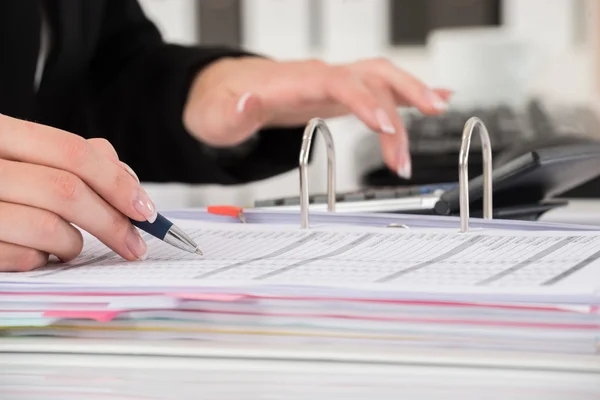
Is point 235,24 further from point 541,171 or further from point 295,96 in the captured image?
point 541,171

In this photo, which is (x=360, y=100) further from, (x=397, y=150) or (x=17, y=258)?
(x=17, y=258)

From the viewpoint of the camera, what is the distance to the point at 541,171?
1.55 feet

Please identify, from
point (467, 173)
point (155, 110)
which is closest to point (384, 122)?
point (467, 173)

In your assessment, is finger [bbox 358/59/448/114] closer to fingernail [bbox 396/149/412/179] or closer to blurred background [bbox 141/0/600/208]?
fingernail [bbox 396/149/412/179]

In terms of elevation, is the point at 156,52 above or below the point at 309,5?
below

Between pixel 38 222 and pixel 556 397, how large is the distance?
23 centimetres

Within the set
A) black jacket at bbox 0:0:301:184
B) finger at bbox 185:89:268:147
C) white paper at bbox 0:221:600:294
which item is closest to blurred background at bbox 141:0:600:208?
black jacket at bbox 0:0:301:184

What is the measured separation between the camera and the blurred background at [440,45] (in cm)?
190

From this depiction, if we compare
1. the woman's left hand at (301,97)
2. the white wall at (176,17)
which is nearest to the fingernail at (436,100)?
the woman's left hand at (301,97)

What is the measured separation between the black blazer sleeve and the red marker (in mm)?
454

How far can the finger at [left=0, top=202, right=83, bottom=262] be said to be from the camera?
1.18 feet

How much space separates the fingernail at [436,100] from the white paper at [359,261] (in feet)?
0.97

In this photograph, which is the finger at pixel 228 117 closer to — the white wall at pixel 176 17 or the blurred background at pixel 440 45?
the blurred background at pixel 440 45

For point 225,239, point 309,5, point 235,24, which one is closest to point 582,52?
point 309,5
